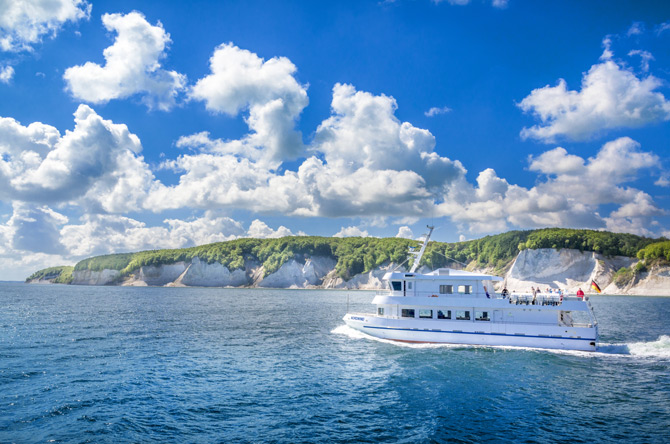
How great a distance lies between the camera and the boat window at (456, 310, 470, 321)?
38500mm

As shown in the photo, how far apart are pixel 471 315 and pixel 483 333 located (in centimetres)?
191

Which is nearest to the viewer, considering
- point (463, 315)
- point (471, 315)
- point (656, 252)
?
point (471, 315)

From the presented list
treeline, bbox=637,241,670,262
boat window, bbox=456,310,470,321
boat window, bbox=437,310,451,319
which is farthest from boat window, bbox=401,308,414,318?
treeline, bbox=637,241,670,262

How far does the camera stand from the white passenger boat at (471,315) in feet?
118

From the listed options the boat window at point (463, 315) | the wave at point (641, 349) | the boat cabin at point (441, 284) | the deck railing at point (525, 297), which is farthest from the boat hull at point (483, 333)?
the boat cabin at point (441, 284)

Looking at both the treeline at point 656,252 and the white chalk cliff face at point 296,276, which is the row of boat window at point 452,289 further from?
the white chalk cliff face at point 296,276

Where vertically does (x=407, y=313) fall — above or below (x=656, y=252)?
below

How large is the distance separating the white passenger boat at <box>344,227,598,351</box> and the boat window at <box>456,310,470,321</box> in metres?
0.04

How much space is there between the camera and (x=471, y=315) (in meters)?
38.2

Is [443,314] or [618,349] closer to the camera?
[618,349]

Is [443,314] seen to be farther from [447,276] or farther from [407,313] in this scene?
[447,276]

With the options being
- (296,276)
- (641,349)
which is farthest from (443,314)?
(296,276)

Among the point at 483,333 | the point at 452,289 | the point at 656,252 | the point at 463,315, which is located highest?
the point at 656,252

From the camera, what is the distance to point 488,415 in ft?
64.9
